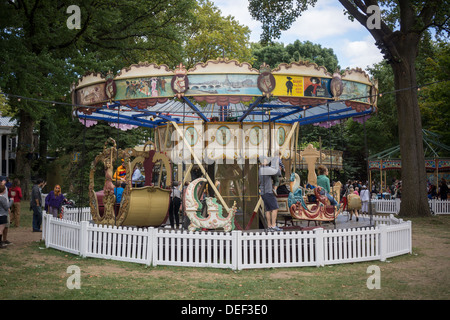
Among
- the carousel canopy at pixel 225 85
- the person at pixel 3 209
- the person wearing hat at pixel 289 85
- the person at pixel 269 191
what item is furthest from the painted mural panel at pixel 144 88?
the person at pixel 3 209

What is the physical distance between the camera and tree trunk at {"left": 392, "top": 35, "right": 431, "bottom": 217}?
1906 centimetres

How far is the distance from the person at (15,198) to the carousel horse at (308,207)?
32.1 ft

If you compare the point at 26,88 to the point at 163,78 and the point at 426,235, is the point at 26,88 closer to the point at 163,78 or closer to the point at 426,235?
the point at 163,78

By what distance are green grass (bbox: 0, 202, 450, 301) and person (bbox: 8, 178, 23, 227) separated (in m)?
5.45

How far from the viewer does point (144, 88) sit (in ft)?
33.3

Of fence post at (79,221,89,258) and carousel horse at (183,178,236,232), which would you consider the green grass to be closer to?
fence post at (79,221,89,258)

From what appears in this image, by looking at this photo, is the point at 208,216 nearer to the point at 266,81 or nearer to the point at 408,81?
the point at 266,81

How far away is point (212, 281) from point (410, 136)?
47.7ft

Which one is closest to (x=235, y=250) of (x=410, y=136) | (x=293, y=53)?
(x=410, y=136)

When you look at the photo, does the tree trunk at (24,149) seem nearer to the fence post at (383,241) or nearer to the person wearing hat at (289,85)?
the person wearing hat at (289,85)

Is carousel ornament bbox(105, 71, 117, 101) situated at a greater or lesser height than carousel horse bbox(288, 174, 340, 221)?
greater

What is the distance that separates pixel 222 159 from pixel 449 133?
2148cm

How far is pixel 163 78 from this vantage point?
10.0m

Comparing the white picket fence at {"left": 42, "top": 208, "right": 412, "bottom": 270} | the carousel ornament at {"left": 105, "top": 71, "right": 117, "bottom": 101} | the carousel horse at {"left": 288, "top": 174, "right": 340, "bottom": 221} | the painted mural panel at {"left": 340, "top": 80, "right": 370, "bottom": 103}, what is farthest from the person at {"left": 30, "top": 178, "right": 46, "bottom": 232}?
the painted mural panel at {"left": 340, "top": 80, "right": 370, "bottom": 103}
